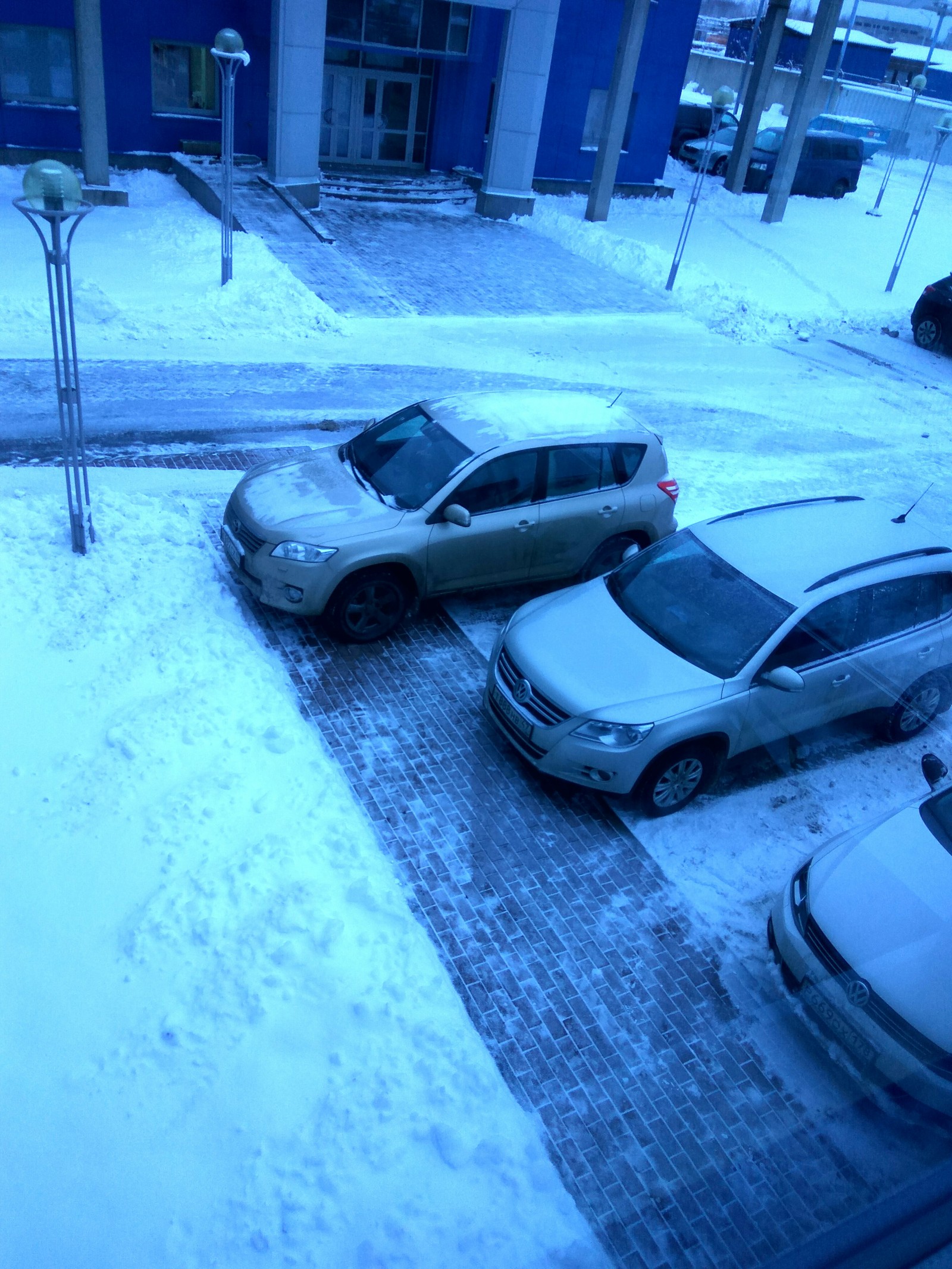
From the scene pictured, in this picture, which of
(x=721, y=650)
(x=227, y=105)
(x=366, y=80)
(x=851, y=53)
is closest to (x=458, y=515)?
(x=721, y=650)

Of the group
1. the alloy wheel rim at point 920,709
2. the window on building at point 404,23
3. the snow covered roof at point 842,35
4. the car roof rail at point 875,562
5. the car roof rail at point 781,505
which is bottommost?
the alloy wheel rim at point 920,709

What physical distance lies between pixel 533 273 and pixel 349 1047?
17475mm

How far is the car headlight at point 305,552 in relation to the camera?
7.46 m

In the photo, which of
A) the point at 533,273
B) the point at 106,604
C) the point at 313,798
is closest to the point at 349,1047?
the point at 313,798

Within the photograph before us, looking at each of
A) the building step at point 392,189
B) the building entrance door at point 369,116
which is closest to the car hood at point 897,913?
the building step at point 392,189

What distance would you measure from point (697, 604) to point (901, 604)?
1564mm

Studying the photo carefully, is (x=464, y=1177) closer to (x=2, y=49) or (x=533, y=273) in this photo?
(x=533, y=273)

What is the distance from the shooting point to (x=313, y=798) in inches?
248

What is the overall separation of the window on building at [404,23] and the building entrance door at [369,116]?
99 centimetres

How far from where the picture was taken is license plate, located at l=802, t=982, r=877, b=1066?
15.3ft

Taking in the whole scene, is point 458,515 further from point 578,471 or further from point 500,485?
point 578,471

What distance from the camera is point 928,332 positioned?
19.0m

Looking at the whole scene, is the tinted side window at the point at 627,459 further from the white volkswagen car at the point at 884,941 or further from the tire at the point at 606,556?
the white volkswagen car at the point at 884,941

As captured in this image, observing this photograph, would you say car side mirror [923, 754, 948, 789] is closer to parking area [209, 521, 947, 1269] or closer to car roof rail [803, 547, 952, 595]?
car roof rail [803, 547, 952, 595]
